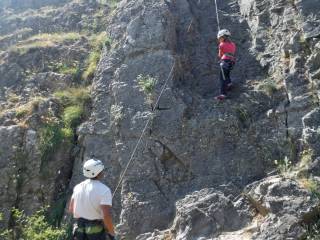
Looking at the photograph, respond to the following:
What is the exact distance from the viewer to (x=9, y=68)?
46.3 ft

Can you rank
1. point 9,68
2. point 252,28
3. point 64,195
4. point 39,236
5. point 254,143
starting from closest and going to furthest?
1. point 39,236
2. point 254,143
3. point 64,195
4. point 252,28
5. point 9,68

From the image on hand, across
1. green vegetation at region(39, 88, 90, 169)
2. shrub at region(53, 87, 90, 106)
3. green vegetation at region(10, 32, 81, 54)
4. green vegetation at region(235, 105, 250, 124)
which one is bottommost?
green vegetation at region(235, 105, 250, 124)

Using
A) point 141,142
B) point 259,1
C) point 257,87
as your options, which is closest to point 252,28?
point 259,1

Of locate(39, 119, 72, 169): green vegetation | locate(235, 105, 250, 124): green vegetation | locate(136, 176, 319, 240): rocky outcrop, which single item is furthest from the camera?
locate(39, 119, 72, 169): green vegetation

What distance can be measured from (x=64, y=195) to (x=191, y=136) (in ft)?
9.82

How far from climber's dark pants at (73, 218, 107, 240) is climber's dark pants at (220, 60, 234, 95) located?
4.89m

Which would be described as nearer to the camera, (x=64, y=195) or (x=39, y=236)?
(x=39, y=236)

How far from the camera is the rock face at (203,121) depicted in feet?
27.1

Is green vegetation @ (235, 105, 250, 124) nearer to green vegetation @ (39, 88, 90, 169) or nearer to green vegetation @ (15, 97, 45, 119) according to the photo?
green vegetation @ (39, 88, 90, 169)

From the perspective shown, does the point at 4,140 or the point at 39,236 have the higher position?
the point at 4,140

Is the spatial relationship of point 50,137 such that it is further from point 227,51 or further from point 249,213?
point 249,213

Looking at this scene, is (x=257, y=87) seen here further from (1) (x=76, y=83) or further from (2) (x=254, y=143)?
(1) (x=76, y=83)

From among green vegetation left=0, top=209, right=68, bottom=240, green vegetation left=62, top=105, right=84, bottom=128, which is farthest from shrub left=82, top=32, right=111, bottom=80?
green vegetation left=0, top=209, right=68, bottom=240

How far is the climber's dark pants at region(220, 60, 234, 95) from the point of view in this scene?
35.1 feet
